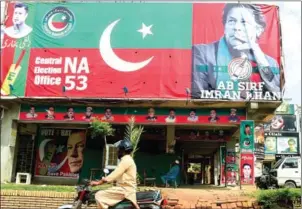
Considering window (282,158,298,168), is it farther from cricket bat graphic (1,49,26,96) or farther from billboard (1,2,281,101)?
cricket bat graphic (1,49,26,96)

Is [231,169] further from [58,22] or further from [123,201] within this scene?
[123,201]

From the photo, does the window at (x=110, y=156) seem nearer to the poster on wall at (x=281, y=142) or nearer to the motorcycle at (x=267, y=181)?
the motorcycle at (x=267, y=181)

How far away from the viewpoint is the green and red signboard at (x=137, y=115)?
630 inches

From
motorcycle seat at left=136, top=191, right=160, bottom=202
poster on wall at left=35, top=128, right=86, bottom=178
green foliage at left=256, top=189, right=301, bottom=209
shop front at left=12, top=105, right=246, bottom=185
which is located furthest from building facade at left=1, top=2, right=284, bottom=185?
motorcycle seat at left=136, top=191, right=160, bottom=202

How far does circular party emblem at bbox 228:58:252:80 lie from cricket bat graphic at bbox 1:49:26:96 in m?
8.13

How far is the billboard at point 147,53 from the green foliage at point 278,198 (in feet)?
18.9

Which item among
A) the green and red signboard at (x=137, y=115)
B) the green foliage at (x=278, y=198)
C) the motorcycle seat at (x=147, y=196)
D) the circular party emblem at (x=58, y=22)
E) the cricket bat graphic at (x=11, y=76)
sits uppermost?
the circular party emblem at (x=58, y=22)

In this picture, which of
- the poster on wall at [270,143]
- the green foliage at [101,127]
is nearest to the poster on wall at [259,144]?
the poster on wall at [270,143]

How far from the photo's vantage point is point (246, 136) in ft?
50.6

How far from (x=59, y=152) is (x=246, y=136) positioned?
8.38 meters

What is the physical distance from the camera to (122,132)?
17.9 metres

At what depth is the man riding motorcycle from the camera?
203 inches

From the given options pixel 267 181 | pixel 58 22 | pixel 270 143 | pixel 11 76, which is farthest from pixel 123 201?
pixel 270 143

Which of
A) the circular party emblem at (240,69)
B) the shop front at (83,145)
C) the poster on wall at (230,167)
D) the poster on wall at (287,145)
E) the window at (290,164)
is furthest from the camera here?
the poster on wall at (287,145)
